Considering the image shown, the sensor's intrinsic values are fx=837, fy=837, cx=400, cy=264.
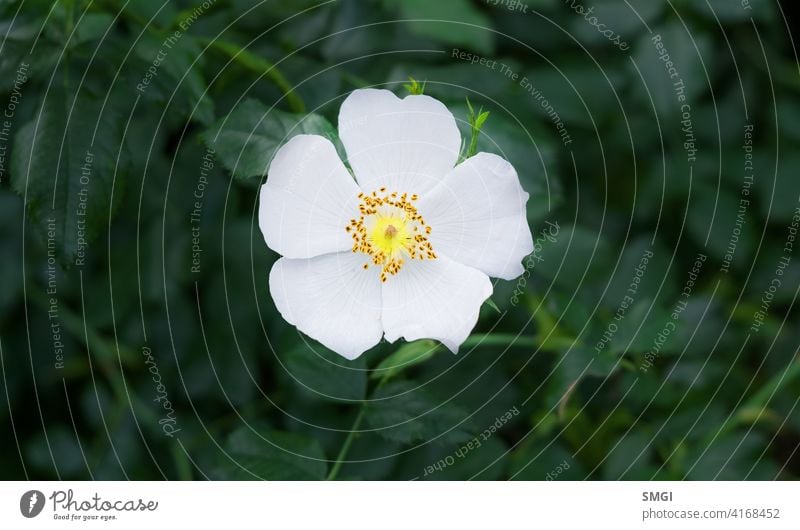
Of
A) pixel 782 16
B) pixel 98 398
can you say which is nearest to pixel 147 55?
pixel 98 398

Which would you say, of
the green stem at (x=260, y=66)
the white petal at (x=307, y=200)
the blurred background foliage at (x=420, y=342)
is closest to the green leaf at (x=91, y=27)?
the blurred background foliage at (x=420, y=342)

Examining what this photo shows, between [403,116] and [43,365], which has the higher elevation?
[403,116]

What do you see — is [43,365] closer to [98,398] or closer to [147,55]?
[98,398]

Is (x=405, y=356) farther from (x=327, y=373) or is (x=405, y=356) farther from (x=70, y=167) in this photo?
(x=70, y=167)

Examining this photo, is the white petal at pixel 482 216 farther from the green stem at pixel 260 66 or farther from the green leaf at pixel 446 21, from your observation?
the green leaf at pixel 446 21

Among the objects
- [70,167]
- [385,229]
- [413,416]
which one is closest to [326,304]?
[385,229]

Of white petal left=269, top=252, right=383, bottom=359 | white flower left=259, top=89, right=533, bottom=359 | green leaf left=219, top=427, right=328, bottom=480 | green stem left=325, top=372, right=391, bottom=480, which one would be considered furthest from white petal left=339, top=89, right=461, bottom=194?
green leaf left=219, top=427, right=328, bottom=480

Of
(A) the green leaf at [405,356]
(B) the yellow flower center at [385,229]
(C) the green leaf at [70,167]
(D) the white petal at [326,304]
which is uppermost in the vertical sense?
(C) the green leaf at [70,167]
